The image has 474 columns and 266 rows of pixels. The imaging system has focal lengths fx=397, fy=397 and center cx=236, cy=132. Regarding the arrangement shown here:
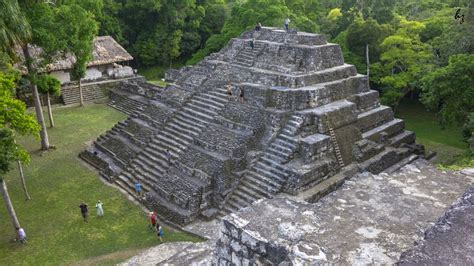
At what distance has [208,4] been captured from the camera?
36.7m

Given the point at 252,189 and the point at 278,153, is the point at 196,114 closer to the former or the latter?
the point at 278,153

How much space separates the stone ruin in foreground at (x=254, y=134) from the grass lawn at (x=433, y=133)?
5.83 ft

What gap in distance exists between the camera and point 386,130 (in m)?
15.6

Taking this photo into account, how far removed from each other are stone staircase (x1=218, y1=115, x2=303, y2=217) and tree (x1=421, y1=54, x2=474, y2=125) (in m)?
5.93

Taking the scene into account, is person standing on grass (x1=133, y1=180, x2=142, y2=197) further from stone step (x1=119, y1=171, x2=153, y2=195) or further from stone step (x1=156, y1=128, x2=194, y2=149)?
stone step (x1=156, y1=128, x2=194, y2=149)

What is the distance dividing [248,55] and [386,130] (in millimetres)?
6308

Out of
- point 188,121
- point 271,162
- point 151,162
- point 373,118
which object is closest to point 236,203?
point 271,162

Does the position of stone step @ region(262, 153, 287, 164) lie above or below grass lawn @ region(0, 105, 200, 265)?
above

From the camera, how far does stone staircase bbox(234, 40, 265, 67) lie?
16.1 m

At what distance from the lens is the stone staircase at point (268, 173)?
12.0 metres

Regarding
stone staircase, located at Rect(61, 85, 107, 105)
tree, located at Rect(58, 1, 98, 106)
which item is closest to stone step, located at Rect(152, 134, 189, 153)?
tree, located at Rect(58, 1, 98, 106)

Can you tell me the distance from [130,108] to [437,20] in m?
18.4

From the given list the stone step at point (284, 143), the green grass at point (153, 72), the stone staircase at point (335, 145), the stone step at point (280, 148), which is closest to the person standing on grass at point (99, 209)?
the stone step at point (280, 148)

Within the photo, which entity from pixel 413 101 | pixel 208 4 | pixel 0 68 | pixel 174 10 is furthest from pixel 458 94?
pixel 208 4
